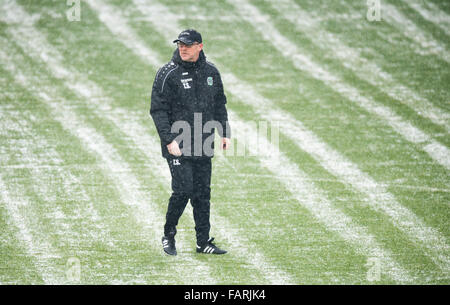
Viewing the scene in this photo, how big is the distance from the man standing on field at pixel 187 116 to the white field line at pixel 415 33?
7.80 m

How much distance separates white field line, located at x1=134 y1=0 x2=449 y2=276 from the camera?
270 inches

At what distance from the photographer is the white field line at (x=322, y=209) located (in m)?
6.42

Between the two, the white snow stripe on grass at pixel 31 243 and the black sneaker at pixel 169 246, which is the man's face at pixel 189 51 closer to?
the black sneaker at pixel 169 246

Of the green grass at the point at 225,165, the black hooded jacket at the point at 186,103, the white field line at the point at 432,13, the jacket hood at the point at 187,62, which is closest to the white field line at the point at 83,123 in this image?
the green grass at the point at 225,165

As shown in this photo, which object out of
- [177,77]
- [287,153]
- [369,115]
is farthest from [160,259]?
[369,115]

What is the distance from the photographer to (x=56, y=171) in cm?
880

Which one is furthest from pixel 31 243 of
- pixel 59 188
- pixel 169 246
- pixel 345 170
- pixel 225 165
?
pixel 345 170

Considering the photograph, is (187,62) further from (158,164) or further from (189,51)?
(158,164)

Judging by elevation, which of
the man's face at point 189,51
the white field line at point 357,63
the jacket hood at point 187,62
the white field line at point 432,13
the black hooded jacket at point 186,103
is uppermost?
the man's face at point 189,51

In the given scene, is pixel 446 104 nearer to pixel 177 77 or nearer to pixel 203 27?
pixel 203 27

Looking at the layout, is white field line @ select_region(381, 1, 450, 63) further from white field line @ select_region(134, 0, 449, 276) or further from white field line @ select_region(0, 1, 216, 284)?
white field line @ select_region(0, 1, 216, 284)

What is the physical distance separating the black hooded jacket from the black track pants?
100 mm
